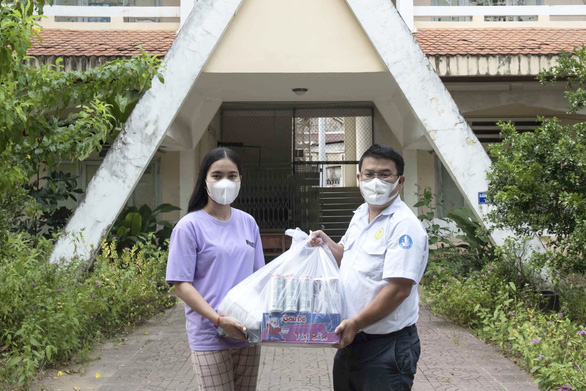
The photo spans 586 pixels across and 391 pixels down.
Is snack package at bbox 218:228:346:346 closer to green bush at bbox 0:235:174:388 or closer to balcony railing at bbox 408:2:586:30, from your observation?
green bush at bbox 0:235:174:388

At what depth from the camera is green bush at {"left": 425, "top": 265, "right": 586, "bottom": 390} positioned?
4430 millimetres

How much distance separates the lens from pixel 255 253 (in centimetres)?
297

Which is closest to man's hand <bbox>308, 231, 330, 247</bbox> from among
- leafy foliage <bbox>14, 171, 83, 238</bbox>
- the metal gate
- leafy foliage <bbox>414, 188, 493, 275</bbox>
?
leafy foliage <bbox>414, 188, 493, 275</bbox>

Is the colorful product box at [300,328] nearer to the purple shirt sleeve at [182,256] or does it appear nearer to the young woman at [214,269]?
the young woman at [214,269]

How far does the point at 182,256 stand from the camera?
2648mm

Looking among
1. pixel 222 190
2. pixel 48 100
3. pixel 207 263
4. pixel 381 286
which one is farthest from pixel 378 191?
pixel 48 100

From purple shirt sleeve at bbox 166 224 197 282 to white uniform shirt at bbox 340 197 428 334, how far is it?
2.10ft

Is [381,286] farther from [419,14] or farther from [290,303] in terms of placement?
[419,14]

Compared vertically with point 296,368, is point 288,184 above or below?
above

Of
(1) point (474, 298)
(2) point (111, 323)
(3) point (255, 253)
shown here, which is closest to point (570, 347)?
(1) point (474, 298)

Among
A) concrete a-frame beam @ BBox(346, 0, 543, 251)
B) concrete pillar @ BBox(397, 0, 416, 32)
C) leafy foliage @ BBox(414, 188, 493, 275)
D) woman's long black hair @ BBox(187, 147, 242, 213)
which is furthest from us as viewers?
concrete pillar @ BBox(397, 0, 416, 32)

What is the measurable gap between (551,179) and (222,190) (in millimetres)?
4193

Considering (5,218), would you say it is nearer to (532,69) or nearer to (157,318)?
(157,318)

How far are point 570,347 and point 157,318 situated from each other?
4.45 meters
